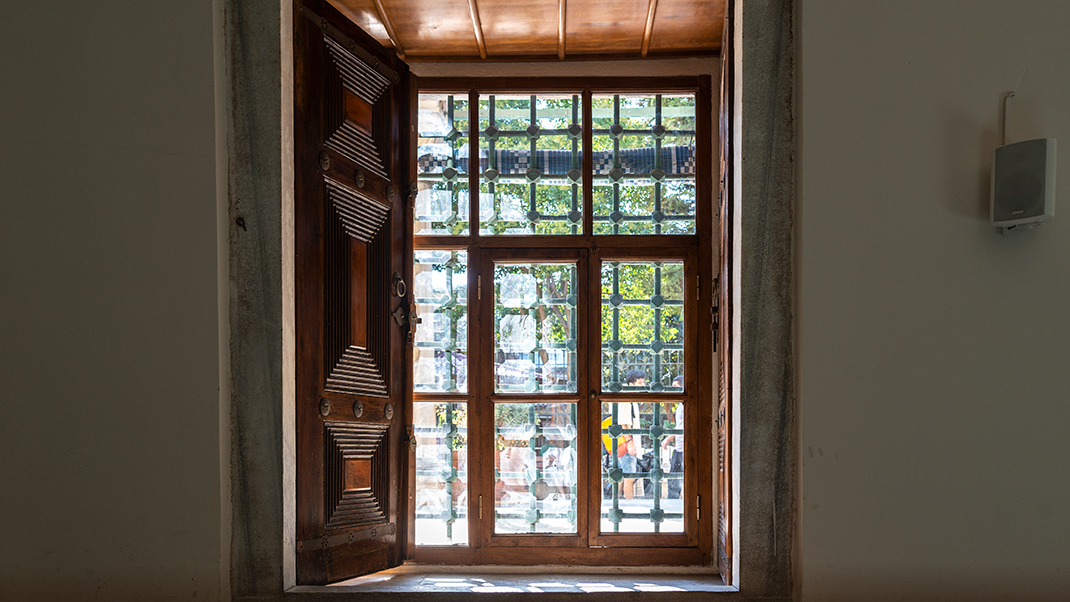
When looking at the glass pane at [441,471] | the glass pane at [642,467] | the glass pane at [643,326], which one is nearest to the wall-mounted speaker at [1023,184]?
the glass pane at [643,326]

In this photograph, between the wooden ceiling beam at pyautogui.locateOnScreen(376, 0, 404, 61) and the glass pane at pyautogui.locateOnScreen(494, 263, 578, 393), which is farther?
the glass pane at pyautogui.locateOnScreen(494, 263, 578, 393)

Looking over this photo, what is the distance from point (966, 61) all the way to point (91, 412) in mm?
3069

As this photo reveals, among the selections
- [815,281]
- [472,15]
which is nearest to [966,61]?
[815,281]

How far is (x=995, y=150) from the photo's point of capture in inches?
79.2

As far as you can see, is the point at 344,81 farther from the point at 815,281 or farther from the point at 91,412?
the point at 815,281

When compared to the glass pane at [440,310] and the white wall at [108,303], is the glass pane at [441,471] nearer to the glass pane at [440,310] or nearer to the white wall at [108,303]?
the glass pane at [440,310]

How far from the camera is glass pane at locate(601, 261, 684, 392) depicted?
314cm

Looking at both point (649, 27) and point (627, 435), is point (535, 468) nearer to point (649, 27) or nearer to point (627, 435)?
point (627, 435)

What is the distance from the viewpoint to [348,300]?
247cm

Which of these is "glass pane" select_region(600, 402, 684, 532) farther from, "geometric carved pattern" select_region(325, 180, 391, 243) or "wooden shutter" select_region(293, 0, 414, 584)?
"geometric carved pattern" select_region(325, 180, 391, 243)

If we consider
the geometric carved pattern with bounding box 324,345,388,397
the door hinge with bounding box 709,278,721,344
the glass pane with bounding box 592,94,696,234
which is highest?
the glass pane with bounding box 592,94,696,234

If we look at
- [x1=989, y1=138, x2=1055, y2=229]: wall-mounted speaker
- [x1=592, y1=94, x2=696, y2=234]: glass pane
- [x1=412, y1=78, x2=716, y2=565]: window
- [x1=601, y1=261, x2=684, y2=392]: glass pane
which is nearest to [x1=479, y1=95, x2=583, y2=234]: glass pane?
[x1=412, y1=78, x2=716, y2=565]: window

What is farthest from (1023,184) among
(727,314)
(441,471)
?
(441,471)

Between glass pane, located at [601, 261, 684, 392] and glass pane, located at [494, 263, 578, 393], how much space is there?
176mm
